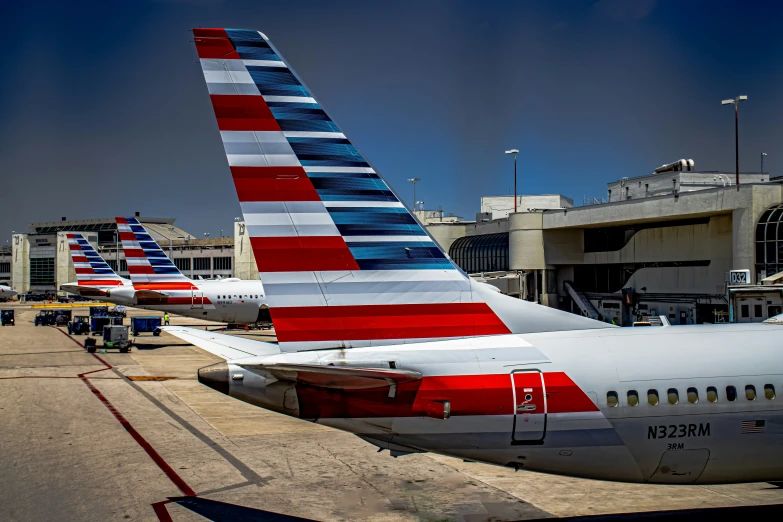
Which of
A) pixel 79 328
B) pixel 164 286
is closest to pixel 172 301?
pixel 164 286

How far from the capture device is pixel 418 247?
1210 centimetres

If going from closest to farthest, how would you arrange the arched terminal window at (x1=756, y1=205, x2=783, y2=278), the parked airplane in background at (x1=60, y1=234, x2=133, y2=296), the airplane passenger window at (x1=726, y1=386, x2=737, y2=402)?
the airplane passenger window at (x1=726, y1=386, x2=737, y2=402)
the arched terminal window at (x1=756, y1=205, x2=783, y2=278)
the parked airplane in background at (x1=60, y1=234, x2=133, y2=296)

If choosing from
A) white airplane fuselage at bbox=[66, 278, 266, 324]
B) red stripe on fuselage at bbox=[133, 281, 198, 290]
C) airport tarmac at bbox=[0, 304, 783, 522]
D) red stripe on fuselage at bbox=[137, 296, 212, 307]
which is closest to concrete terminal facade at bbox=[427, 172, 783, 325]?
white airplane fuselage at bbox=[66, 278, 266, 324]

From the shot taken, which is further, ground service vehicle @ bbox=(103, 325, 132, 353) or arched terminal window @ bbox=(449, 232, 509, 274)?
arched terminal window @ bbox=(449, 232, 509, 274)

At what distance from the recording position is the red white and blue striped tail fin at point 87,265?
69.2m

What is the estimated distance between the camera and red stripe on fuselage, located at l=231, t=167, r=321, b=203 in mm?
11500

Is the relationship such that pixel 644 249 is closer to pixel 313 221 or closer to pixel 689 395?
pixel 689 395

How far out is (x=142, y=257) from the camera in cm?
5534

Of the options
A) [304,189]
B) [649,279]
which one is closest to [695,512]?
[304,189]

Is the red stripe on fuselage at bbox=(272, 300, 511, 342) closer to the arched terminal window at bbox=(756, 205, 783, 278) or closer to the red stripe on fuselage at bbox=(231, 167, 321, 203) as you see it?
the red stripe on fuselage at bbox=(231, 167, 321, 203)

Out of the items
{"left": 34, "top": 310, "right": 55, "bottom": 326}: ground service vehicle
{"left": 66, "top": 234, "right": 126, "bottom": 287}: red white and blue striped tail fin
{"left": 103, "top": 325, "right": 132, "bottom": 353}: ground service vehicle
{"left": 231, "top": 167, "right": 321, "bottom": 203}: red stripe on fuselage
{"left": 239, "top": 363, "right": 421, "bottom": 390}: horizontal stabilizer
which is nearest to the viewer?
{"left": 239, "top": 363, "right": 421, "bottom": 390}: horizontal stabilizer

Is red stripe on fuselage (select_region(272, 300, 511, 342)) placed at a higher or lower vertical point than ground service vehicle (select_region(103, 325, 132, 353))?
higher

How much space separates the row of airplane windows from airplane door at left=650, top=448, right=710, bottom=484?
895 millimetres

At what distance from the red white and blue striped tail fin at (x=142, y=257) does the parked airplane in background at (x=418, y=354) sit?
46.0 meters
